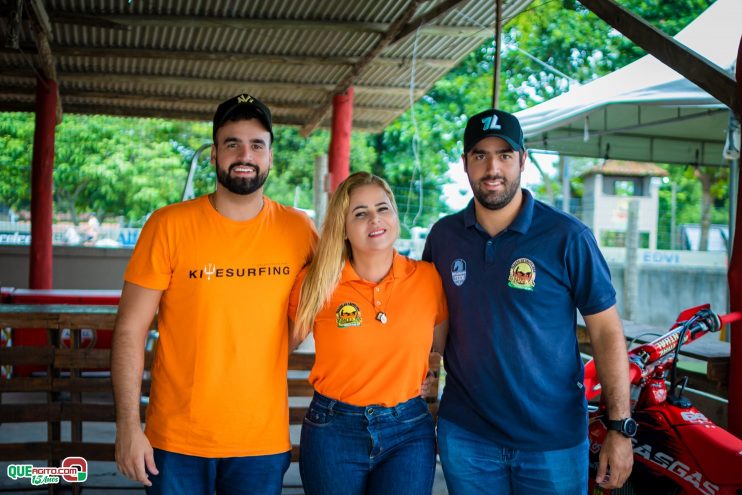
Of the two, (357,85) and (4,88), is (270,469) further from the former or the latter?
(4,88)

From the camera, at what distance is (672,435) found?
3.11 meters

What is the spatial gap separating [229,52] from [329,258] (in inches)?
303

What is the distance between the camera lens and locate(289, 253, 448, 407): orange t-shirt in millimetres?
2518

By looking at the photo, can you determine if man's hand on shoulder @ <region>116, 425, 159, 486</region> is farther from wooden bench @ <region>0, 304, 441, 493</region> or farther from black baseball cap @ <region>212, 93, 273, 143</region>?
wooden bench @ <region>0, 304, 441, 493</region>

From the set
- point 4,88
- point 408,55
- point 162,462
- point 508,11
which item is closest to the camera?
point 162,462

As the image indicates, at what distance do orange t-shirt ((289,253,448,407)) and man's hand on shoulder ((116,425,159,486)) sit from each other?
601 mm

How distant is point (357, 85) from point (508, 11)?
10.4 feet

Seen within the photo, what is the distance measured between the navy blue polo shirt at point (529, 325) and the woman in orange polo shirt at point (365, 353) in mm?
178

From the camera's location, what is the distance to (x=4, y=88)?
11281mm

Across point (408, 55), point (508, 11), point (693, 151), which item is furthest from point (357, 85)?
point (693, 151)

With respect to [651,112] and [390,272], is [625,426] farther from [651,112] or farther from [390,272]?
[651,112]

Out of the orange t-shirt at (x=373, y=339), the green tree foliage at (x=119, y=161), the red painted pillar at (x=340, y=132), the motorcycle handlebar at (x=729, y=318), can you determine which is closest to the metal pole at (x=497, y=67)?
the motorcycle handlebar at (x=729, y=318)

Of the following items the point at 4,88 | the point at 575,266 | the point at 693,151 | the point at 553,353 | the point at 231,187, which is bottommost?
the point at 553,353

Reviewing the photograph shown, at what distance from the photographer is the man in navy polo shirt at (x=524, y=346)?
99.3 inches
